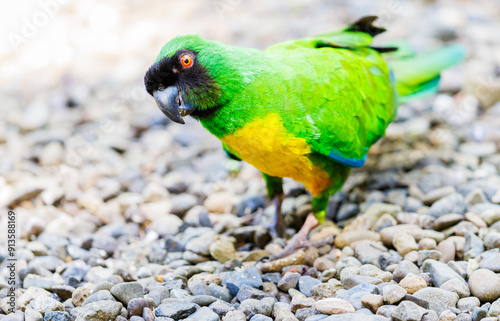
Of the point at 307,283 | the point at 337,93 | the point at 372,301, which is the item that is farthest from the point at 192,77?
the point at 372,301

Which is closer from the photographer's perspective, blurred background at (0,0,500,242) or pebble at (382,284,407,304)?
pebble at (382,284,407,304)

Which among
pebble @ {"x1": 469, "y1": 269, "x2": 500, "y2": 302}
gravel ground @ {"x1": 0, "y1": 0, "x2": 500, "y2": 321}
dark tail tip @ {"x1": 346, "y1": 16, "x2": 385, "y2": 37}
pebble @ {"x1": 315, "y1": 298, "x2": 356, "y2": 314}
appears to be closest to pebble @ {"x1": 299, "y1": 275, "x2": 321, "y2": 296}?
gravel ground @ {"x1": 0, "y1": 0, "x2": 500, "y2": 321}

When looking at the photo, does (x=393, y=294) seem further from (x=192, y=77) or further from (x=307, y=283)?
(x=192, y=77)

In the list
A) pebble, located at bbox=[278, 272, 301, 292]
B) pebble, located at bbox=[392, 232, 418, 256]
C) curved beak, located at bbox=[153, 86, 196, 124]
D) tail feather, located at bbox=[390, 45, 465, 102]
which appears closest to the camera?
curved beak, located at bbox=[153, 86, 196, 124]

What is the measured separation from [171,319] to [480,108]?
3.65m

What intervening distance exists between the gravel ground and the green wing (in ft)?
1.96

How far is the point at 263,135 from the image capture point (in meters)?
2.68

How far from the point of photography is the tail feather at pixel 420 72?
3820 millimetres

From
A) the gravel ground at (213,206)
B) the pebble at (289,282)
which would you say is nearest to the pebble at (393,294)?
the gravel ground at (213,206)

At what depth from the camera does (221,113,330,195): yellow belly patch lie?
267 centimetres

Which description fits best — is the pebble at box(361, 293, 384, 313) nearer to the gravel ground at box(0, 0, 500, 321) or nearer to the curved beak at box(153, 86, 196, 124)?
the gravel ground at box(0, 0, 500, 321)

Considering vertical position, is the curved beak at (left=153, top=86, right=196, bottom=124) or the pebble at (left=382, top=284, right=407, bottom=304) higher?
the curved beak at (left=153, top=86, right=196, bottom=124)

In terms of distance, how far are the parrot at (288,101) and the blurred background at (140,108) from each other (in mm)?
830

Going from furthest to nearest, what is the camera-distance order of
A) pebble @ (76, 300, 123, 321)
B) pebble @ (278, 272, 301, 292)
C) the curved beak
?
pebble @ (278, 272, 301, 292) < the curved beak < pebble @ (76, 300, 123, 321)
